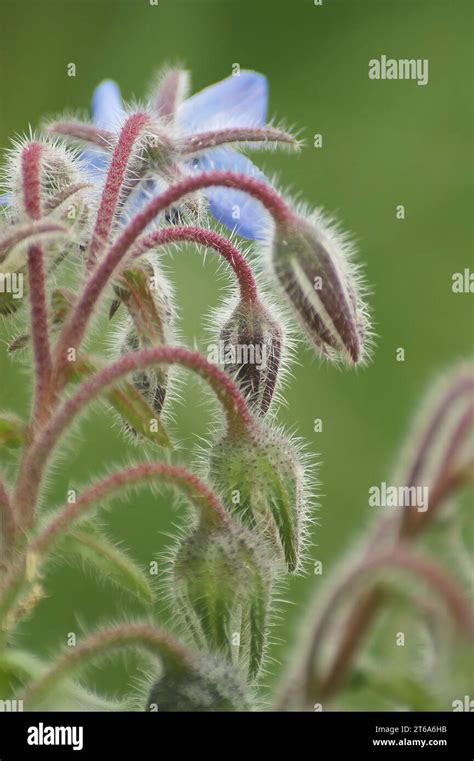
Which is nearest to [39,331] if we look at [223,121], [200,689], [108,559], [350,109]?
[108,559]

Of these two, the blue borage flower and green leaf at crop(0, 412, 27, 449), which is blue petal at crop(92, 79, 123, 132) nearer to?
the blue borage flower

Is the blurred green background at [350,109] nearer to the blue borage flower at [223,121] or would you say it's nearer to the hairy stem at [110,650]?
the blue borage flower at [223,121]

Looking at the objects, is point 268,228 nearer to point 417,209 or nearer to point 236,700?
point 236,700

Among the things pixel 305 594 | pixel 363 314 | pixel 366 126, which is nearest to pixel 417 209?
pixel 366 126

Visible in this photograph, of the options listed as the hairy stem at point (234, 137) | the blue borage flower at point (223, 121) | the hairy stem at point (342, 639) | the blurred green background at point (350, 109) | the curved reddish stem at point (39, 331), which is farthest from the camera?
the blurred green background at point (350, 109)

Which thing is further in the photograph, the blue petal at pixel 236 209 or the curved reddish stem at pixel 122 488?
the blue petal at pixel 236 209

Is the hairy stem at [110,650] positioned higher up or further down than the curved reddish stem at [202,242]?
further down

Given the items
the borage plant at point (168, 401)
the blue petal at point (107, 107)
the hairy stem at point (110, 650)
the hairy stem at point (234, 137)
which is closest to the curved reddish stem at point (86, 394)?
the borage plant at point (168, 401)
